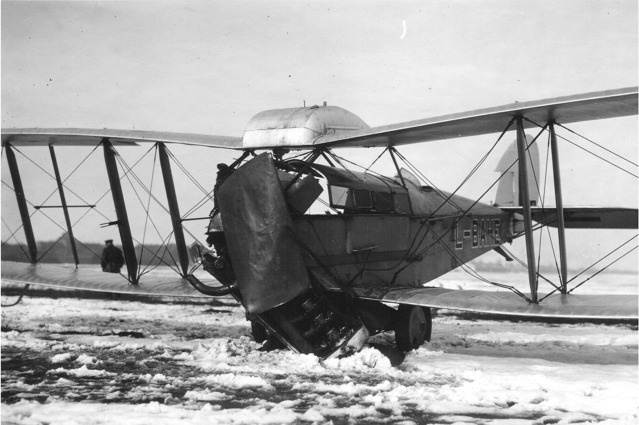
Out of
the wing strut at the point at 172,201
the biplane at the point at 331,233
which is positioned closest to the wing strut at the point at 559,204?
the biplane at the point at 331,233

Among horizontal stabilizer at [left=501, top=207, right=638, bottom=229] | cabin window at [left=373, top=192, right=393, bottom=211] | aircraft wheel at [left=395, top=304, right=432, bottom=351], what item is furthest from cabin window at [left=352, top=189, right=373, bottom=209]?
horizontal stabilizer at [left=501, top=207, right=638, bottom=229]

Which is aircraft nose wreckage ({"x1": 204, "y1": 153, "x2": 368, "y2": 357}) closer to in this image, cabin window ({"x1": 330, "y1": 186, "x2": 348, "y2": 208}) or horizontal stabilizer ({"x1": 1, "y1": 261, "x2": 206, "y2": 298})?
cabin window ({"x1": 330, "y1": 186, "x2": 348, "y2": 208})

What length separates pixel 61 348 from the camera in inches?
369

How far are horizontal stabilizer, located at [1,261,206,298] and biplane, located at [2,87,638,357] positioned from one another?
34 mm

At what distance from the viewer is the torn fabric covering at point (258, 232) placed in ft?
25.7

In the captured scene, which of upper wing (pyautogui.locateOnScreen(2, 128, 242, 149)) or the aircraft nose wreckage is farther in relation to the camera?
upper wing (pyautogui.locateOnScreen(2, 128, 242, 149))

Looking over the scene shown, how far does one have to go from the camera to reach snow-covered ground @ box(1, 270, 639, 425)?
5820 mm

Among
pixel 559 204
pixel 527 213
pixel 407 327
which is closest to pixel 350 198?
pixel 407 327

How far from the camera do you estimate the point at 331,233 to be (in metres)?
9.02

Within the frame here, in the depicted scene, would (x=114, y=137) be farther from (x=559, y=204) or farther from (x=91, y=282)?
(x=559, y=204)

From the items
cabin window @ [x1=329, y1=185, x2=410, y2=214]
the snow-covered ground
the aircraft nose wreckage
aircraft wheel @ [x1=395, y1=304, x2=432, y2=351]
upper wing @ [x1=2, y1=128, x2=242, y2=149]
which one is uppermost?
upper wing @ [x1=2, y1=128, x2=242, y2=149]

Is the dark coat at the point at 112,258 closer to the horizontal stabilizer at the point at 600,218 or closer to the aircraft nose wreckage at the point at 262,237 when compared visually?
the aircraft nose wreckage at the point at 262,237

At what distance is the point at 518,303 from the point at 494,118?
2452mm

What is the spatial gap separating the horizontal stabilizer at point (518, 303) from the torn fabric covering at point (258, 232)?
4.81ft
